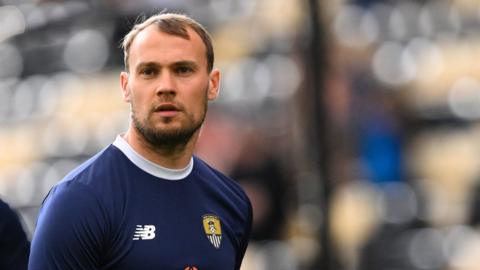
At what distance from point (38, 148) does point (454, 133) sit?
295 centimetres

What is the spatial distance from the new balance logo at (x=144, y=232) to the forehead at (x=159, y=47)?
15.2 inches

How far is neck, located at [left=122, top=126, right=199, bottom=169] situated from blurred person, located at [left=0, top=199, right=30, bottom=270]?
569 millimetres

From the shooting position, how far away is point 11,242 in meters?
3.17

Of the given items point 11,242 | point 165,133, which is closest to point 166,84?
point 165,133

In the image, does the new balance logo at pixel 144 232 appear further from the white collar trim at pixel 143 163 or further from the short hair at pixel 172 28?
the short hair at pixel 172 28

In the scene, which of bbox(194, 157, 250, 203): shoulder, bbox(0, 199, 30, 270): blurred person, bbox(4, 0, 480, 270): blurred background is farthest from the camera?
bbox(4, 0, 480, 270): blurred background

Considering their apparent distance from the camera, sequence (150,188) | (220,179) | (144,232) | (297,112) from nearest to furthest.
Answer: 1. (144,232)
2. (150,188)
3. (220,179)
4. (297,112)

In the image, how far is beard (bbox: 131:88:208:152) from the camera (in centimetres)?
267

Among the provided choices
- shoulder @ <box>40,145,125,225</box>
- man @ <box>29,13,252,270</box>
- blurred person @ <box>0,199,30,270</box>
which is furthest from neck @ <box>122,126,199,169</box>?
blurred person @ <box>0,199,30,270</box>

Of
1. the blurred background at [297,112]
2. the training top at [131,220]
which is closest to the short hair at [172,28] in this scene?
the training top at [131,220]

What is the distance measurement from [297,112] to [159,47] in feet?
9.74

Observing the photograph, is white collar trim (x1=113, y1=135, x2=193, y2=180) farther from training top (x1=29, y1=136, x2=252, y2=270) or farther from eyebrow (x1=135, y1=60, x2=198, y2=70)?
eyebrow (x1=135, y1=60, x2=198, y2=70)

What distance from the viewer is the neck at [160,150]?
273 centimetres

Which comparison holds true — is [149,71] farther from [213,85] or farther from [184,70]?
[213,85]
